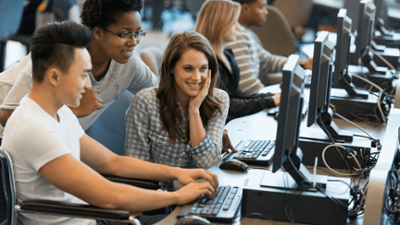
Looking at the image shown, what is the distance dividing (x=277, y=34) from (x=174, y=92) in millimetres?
2760

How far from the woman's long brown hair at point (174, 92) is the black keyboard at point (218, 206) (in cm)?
39

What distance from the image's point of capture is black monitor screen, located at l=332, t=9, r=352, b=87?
2045mm

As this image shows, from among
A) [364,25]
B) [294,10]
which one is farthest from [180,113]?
[294,10]

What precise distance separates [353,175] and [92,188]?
0.90m

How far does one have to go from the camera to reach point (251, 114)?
8.11ft


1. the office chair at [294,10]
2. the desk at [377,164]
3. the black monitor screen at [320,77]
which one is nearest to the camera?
the desk at [377,164]

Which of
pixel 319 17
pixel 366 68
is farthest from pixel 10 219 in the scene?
pixel 319 17

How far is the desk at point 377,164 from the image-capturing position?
111 cm

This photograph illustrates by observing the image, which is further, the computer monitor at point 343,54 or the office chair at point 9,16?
the office chair at point 9,16

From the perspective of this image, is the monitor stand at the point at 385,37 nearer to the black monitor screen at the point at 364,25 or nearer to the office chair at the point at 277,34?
the office chair at the point at 277,34

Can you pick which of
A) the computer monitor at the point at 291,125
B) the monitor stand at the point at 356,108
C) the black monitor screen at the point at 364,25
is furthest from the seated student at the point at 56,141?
the black monitor screen at the point at 364,25

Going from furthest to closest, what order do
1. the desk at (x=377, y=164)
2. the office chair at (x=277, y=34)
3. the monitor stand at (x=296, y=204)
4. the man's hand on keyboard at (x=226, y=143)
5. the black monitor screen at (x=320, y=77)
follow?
the office chair at (x=277, y=34), the man's hand on keyboard at (x=226, y=143), the black monitor screen at (x=320, y=77), the monitor stand at (x=296, y=204), the desk at (x=377, y=164)

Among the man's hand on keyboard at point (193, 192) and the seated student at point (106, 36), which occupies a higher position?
the seated student at point (106, 36)

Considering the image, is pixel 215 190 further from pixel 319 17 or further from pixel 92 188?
pixel 319 17
